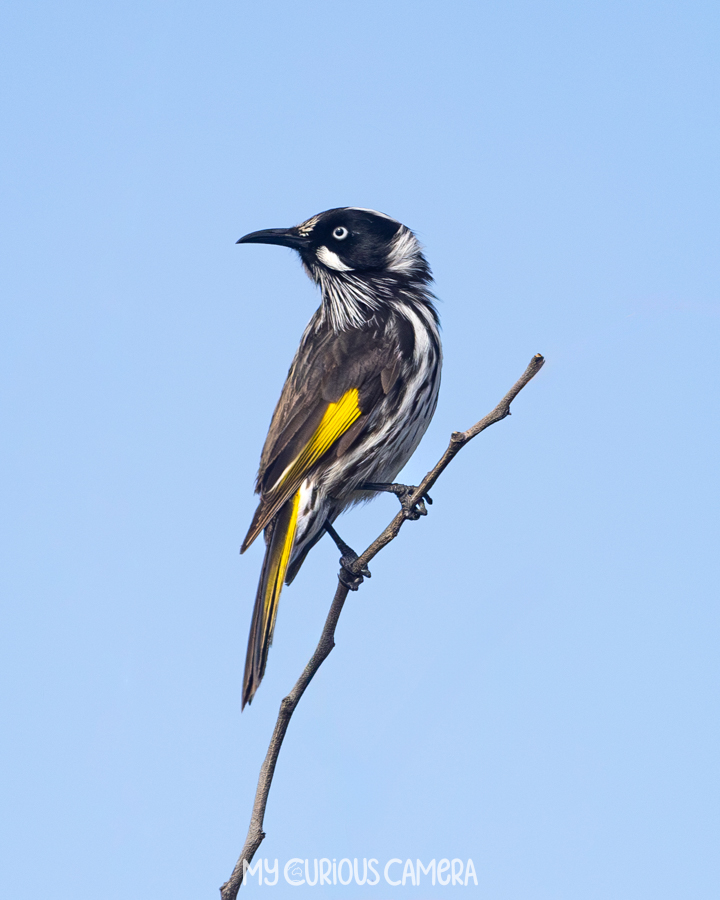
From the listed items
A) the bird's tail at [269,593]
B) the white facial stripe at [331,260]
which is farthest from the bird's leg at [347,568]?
the white facial stripe at [331,260]

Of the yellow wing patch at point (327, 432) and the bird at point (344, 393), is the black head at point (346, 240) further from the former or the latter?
the yellow wing patch at point (327, 432)

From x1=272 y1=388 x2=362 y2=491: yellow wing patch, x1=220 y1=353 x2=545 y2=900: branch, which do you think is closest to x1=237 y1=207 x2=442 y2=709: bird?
x1=272 y1=388 x2=362 y2=491: yellow wing patch

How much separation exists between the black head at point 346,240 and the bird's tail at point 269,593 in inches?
64.1

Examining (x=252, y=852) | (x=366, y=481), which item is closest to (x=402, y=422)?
(x=366, y=481)

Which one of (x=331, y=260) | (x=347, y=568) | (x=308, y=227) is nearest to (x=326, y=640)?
(x=347, y=568)

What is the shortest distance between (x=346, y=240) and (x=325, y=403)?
51.4 inches

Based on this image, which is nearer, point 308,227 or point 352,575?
point 352,575

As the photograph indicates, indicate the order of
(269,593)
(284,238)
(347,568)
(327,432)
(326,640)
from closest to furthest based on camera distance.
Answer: (326,640), (347,568), (269,593), (327,432), (284,238)

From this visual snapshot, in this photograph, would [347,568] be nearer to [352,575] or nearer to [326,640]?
[352,575]

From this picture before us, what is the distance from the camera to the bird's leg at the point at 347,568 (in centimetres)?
446

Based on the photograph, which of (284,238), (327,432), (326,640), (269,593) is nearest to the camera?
(326,640)

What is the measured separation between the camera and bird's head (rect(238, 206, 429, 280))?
580 centimetres

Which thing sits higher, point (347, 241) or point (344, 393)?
point (347, 241)

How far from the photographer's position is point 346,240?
19.1 feet
